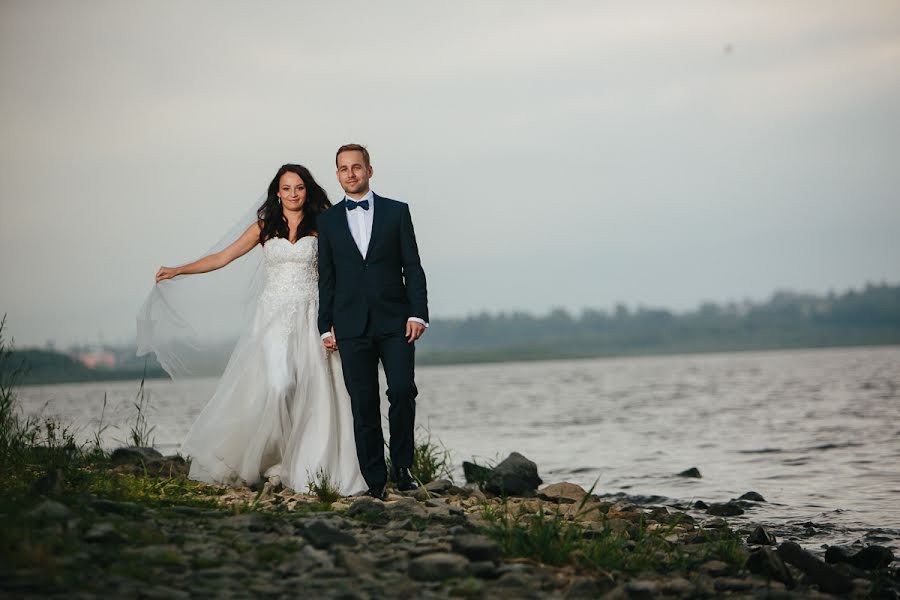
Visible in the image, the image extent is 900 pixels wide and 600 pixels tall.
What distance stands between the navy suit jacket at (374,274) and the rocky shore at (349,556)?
1552 millimetres

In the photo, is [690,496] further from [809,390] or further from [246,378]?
[809,390]

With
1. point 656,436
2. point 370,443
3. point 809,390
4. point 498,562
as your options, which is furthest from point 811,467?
point 809,390

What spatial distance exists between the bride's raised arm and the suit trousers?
5.58ft

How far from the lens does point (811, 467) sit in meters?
16.5

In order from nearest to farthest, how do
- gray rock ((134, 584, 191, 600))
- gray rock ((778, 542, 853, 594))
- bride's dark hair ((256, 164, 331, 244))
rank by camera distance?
gray rock ((134, 584, 191, 600)) < gray rock ((778, 542, 853, 594)) < bride's dark hair ((256, 164, 331, 244))

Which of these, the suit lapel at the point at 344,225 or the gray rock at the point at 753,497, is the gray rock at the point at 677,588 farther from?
the gray rock at the point at 753,497

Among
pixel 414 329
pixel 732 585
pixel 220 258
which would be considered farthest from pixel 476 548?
pixel 220 258

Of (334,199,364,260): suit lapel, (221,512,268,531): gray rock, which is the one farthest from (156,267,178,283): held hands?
(221,512,268,531): gray rock

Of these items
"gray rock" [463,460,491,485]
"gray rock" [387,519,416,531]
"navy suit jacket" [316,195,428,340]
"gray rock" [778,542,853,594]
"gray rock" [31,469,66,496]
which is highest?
"navy suit jacket" [316,195,428,340]

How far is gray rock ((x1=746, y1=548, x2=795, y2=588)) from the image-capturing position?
20.6ft

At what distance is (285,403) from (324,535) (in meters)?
2.99

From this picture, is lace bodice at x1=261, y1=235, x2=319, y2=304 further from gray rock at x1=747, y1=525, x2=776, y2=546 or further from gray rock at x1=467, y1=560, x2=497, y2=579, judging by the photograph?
gray rock at x1=747, y1=525, x2=776, y2=546

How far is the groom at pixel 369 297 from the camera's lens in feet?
25.3

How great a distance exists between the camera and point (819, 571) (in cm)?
656
